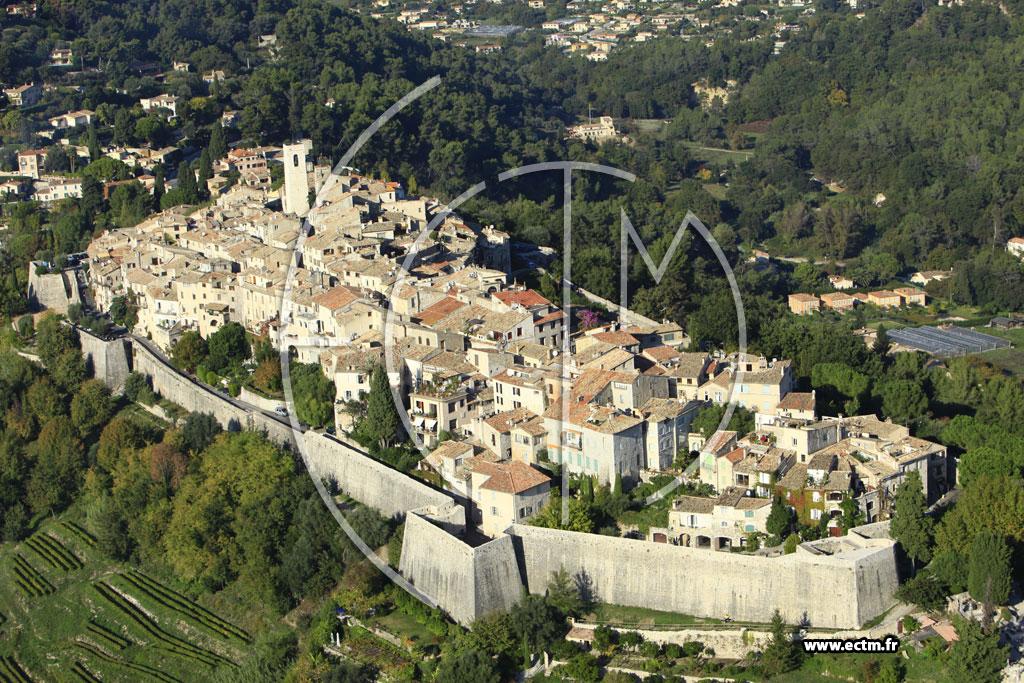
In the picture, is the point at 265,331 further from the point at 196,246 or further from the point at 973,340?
the point at 973,340

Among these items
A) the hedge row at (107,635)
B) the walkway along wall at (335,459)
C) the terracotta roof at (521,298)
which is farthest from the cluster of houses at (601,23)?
the hedge row at (107,635)

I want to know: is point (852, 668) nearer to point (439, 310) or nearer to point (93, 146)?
point (439, 310)

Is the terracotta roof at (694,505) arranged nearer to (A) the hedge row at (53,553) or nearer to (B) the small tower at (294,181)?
(A) the hedge row at (53,553)

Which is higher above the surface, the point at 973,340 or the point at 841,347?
the point at 841,347

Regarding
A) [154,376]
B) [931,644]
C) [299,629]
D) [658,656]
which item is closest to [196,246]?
[154,376]

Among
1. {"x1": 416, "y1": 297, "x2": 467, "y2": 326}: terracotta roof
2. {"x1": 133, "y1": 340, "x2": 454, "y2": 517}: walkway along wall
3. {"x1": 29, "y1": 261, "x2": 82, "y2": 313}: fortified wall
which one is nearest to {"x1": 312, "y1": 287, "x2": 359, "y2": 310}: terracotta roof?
{"x1": 416, "y1": 297, "x2": 467, "y2": 326}: terracotta roof

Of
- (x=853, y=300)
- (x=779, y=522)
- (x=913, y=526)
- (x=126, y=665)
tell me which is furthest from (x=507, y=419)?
(x=853, y=300)

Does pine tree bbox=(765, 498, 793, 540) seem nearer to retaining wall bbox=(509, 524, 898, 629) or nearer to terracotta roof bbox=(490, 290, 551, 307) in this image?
retaining wall bbox=(509, 524, 898, 629)
